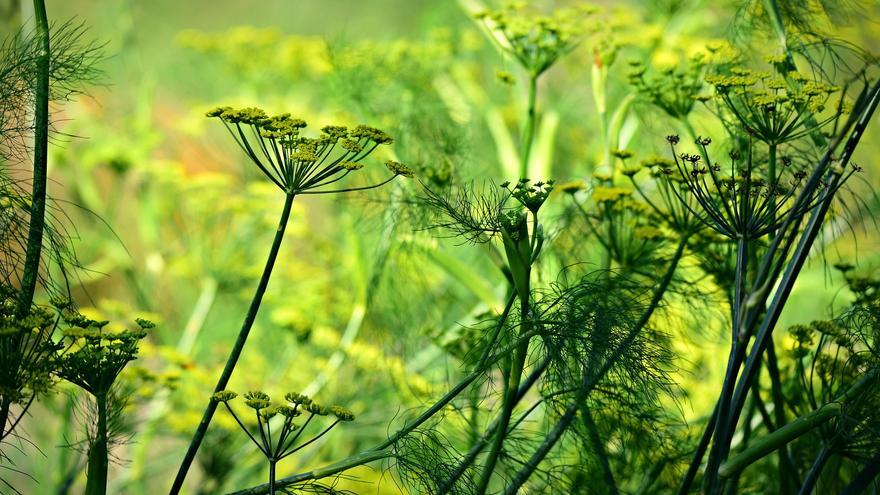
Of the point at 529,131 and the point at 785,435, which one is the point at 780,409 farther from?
the point at 529,131

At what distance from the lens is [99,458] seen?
133 centimetres

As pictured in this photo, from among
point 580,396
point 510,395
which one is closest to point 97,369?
point 510,395

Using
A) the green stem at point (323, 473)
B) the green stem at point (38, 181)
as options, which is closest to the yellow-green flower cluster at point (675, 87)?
the green stem at point (323, 473)

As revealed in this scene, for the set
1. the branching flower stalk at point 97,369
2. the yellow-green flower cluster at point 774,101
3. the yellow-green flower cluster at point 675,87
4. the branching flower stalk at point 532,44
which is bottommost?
the branching flower stalk at point 97,369

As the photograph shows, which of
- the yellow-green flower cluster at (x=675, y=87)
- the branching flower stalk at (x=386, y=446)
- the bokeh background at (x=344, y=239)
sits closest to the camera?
the branching flower stalk at (x=386, y=446)

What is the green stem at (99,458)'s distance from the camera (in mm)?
1323

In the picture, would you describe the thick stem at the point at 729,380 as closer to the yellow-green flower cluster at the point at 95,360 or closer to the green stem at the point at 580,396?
the green stem at the point at 580,396

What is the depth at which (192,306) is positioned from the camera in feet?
13.3

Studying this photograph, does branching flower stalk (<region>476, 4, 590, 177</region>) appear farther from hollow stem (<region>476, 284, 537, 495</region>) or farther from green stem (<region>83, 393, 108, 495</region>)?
green stem (<region>83, 393, 108, 495</region>)

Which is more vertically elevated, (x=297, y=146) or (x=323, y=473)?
(x=297, y=146)

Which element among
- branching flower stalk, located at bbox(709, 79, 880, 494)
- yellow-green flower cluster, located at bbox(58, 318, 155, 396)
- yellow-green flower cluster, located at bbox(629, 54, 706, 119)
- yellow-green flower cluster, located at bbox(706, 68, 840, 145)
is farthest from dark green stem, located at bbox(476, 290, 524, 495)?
yellow-green flower cluster, located at bbox(629, 54, 706, 119)

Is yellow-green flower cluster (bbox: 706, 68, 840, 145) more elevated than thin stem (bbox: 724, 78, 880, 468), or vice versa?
yellow-green flower cluster (bbox: 706, 68, 840, 145)

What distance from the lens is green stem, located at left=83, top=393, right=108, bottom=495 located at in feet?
4.34

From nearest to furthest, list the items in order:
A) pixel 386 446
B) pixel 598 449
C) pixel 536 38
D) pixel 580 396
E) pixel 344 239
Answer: pixel 386 446 → pixel 580 396 → pixel 598 449 → pixel 536 38 → pixel 344 239
